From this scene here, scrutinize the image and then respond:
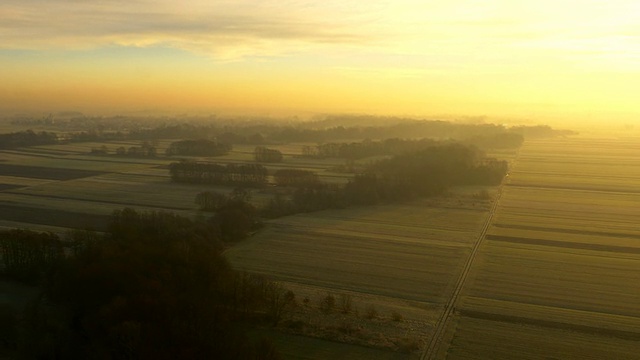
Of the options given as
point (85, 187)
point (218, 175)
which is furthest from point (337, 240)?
point (85, 187)

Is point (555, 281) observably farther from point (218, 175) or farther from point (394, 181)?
point (218, 175)

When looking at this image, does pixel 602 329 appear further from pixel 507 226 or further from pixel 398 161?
pixel 398 161

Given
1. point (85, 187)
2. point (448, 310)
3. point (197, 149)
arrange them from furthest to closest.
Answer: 1. point (197, 149)
2. point (85, 187)
3. point (448, 310)

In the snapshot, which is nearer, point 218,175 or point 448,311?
point 448,311

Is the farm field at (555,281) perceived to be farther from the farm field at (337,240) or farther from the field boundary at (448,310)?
the farm field at (337,240)

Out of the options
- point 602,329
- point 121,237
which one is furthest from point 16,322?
point 602,329
